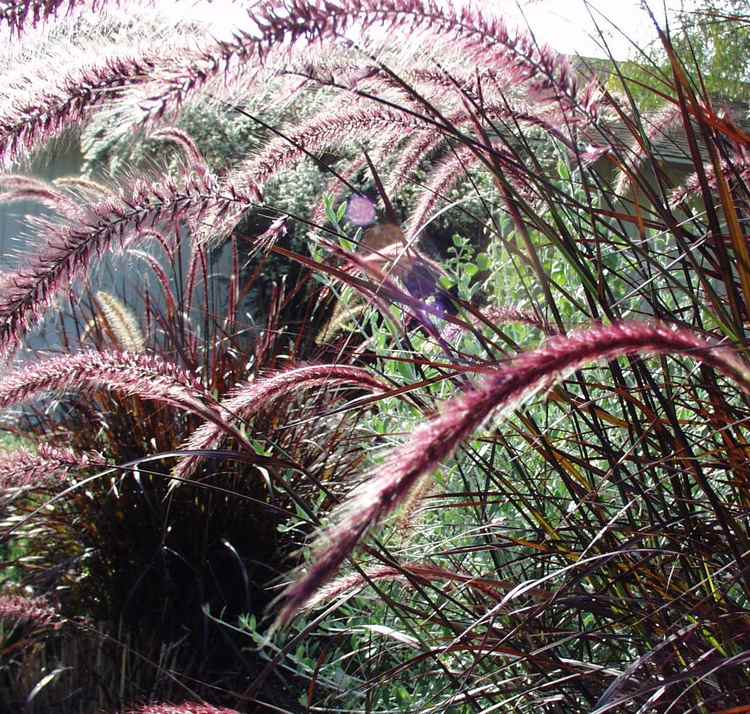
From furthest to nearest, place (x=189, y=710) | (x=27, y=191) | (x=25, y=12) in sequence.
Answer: (x=27, y=191), (x=25, y=12), (x=189, y=710)

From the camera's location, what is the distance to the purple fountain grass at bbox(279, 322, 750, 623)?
67cm

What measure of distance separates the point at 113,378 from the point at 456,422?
1476 mm

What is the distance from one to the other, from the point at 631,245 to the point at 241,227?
9986mm

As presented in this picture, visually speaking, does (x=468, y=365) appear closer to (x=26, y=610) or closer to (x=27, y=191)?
(x=26, y=610)

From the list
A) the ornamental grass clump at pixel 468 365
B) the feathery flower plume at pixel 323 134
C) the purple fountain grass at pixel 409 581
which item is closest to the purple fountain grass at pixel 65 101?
the ornamental grass clump at pixel 468 365

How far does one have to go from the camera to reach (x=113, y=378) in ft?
6.72

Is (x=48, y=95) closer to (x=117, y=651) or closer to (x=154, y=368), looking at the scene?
(x=154, y=368)

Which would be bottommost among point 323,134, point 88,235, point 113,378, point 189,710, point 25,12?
point 189,710

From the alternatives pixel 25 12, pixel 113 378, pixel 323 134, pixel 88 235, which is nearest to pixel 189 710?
pixel 113 378

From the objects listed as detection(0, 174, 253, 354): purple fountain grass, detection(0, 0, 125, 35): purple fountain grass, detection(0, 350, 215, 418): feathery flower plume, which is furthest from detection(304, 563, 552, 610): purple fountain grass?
detection(0, 0, 125, 35): purple fountain grass

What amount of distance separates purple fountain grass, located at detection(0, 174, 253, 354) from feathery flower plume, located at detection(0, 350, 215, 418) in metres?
0.24

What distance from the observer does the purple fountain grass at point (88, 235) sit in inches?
73.4

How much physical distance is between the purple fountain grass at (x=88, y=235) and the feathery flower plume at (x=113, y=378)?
240mm

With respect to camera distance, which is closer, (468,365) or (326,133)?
(468,365)
